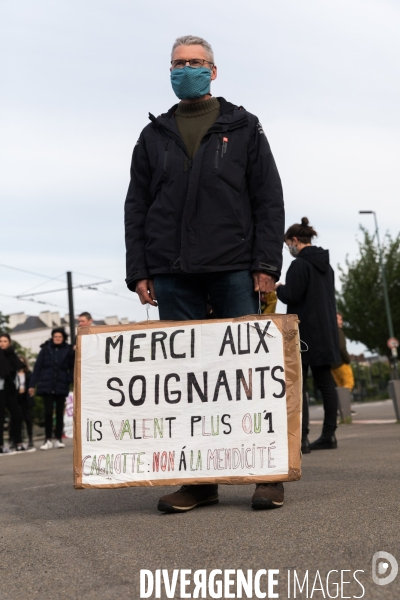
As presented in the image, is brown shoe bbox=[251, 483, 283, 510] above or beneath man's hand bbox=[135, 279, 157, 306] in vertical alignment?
beneath

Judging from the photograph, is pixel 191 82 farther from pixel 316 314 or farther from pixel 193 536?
pixel 316 314

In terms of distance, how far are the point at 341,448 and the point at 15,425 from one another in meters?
7.92

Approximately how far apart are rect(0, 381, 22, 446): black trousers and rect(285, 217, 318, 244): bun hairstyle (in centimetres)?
659

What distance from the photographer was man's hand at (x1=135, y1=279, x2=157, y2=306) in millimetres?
4910

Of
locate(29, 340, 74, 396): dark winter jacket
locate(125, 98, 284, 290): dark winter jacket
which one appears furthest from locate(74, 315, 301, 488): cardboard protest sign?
locate(29, 340, 74, 396): dark winter jacket

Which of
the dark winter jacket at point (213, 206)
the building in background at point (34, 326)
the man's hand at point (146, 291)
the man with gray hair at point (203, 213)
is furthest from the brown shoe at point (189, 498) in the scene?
the building in background at point (34, 326)

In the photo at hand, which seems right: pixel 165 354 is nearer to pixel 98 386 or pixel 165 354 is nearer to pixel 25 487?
pixel 98 386

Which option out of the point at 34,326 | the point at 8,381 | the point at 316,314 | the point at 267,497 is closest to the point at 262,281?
the point at 267,497

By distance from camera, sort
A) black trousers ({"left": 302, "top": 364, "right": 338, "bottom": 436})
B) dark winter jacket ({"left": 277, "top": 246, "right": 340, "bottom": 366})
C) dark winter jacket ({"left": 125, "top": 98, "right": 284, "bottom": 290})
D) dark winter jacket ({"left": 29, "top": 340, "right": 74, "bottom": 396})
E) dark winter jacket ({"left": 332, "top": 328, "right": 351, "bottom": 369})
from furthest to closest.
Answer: dark winter jacket ({"left": 29, "top": 340, "right": 74, "bottom": 396})
dark winter jacket ({"left": 332, "top": 328, "right": 351, "bottom": 369})
black trousers ({"left": 302, "top": 364, "right": 338, "bottom": 436})
dark winter jacket ({"left": 277, "top": 246, "right": 340, "bottom": 366})
dark winter jacket ({"left": 125, "top": 98, "right": 284, "bottom": 290})

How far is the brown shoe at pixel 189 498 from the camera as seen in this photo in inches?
179

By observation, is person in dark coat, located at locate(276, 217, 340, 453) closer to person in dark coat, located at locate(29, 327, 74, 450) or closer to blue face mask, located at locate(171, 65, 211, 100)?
blue face mask, located at locate(171, 65, 211, 100)

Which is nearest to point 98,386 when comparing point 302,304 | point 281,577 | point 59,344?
point 281,577

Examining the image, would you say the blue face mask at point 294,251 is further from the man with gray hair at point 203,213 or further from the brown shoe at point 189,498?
the brown shoe at point 189,498

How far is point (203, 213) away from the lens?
4.74 m
